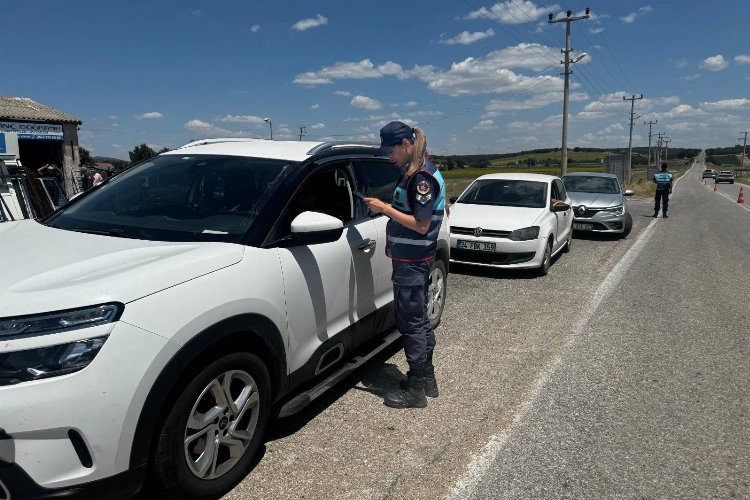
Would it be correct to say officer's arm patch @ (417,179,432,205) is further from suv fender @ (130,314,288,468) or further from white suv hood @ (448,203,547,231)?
white suv hood @ (448,203,547,231)

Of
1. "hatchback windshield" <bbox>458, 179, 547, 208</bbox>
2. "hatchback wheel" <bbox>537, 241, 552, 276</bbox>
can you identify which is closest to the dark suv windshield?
"hatchback wheel" <bbox>537, 241, 552, 276</bbox>

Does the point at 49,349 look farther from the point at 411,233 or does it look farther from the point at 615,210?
the point at 615,210

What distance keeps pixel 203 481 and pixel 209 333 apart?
753 mm

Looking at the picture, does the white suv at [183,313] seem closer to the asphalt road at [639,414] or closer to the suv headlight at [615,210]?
the asphalt road at [639,414]

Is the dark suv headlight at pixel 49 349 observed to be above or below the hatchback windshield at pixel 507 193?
below

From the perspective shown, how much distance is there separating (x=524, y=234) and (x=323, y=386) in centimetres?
531

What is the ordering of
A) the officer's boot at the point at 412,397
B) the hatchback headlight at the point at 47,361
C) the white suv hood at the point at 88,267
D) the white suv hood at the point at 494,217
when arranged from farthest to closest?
the white suv hood at the point at 494,217, the officer's boot at the point at 412,397, the white suv hood at the point at 88,267, the hatchback headlight at the point at 47,361

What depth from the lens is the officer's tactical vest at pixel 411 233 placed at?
346cm

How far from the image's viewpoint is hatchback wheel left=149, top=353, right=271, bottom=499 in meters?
2.28

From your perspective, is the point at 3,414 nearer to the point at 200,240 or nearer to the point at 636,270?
the point at 200,240

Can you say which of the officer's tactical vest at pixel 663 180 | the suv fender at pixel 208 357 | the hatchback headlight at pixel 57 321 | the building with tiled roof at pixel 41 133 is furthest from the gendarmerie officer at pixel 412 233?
the building with tiled roof at pixel 41 133

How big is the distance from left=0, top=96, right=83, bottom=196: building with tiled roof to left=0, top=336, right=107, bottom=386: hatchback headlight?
31978 millimetres

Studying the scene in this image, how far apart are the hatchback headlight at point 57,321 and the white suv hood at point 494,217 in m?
6.47

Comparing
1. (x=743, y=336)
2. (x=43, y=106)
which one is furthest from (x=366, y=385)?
(x=43, y=106)
